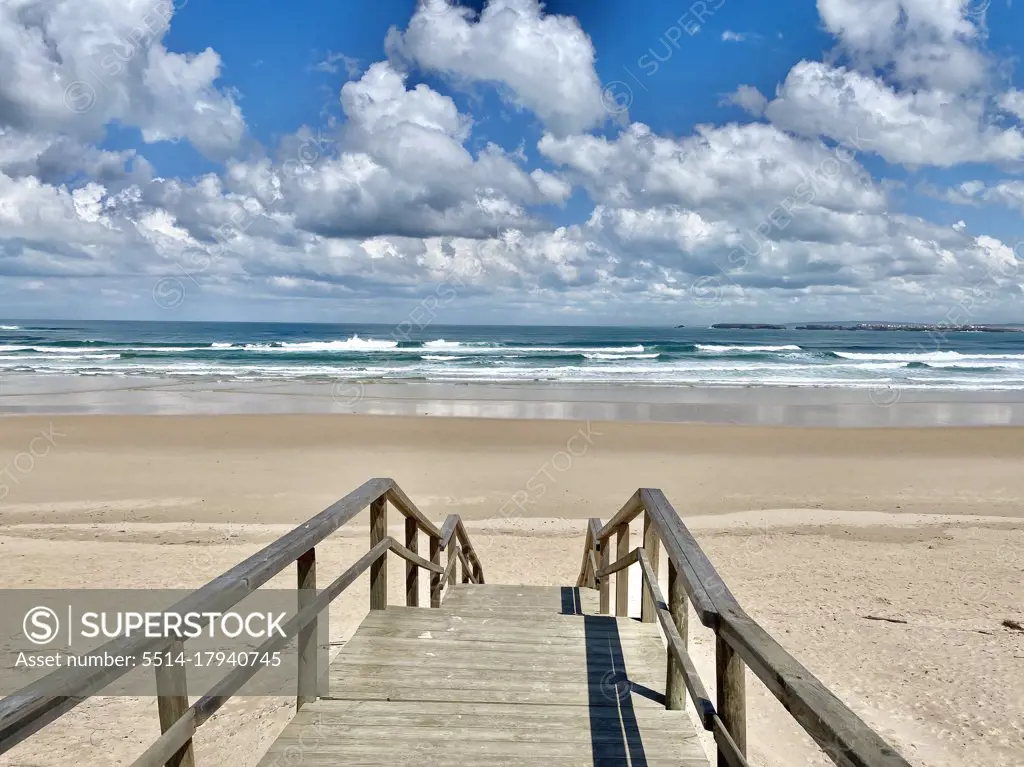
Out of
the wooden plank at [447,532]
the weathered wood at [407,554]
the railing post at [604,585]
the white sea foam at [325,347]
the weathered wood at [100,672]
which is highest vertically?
the white sea foam at [325,347]

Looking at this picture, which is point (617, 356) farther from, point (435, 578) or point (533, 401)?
point (435, 578)

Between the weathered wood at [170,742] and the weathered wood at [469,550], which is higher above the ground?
the weathered wood at [170,742]

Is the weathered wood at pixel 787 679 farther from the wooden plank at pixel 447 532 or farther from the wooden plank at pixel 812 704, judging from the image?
the wooden plank at pixel 447 532

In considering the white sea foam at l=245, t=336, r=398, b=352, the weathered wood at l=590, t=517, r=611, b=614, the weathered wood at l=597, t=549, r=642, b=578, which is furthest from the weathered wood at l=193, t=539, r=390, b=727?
the white sea foam at l=245, t=336, r=398, b=352

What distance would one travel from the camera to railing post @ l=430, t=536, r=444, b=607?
5613mm

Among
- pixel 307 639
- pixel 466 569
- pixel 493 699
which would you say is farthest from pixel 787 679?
pixel 466 569

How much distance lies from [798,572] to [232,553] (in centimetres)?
676

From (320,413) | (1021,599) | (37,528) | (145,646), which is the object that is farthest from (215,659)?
(320,413)

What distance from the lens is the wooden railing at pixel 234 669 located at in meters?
1.55

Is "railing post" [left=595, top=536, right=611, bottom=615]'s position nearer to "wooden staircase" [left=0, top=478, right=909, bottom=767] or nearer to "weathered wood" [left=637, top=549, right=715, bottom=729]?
"wooden staircase" [left=0, top=478, right=909, bottom=767]

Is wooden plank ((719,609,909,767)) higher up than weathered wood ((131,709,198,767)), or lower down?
higher up

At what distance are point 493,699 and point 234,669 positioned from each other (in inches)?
55.9

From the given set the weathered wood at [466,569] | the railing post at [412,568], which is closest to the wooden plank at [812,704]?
the railing post at [412,568]

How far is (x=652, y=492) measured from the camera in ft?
13.7
